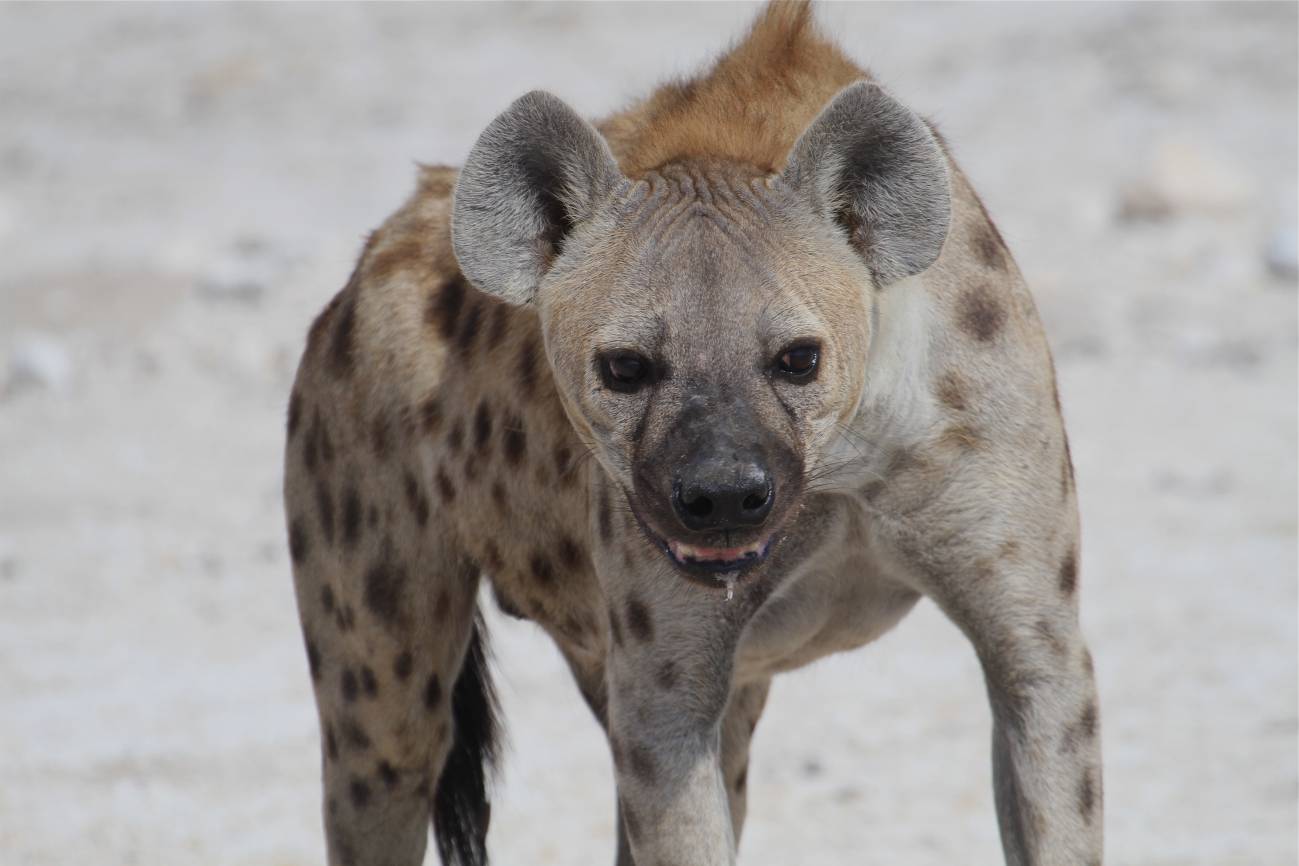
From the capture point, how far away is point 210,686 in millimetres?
4605

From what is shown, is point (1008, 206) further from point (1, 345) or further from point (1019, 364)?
point (1019, 364)

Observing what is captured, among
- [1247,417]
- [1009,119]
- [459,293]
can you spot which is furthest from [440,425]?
[1009,119]

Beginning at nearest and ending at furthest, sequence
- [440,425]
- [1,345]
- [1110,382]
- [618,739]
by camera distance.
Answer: [618,739]
[440,425]
[1110,382]
[1,345]

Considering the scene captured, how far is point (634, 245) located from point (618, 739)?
1.95 feet

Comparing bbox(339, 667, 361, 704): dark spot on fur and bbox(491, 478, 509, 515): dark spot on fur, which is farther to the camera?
bbox(339, 667, 361, 704): dark spot on fur

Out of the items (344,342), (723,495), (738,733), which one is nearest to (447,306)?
(344,342)

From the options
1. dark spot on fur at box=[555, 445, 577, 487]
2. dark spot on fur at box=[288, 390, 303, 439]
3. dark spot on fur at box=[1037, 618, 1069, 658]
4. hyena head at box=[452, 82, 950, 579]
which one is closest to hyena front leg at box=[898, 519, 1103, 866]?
dark spot on fur at box=[1037, 618, 1069, 658]

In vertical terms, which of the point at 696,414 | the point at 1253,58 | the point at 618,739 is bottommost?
the point at 618,739

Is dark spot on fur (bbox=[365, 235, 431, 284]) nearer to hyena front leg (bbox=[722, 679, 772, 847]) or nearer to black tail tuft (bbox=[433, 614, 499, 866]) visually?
black tail tuft (bbox=[433, 614, 499, 866])

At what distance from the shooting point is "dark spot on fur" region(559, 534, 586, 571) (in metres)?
2.77

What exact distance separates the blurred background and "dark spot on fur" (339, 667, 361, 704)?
31.2 inches

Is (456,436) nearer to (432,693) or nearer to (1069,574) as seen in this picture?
(432,693)

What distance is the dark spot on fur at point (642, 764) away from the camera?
2488mm

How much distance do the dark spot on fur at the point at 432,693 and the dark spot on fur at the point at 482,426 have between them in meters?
0.37
